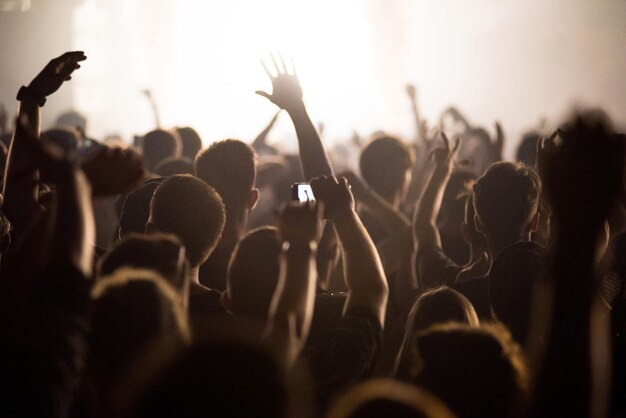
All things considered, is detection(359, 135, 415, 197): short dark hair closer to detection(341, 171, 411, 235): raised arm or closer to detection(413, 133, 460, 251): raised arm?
detection(341, 171, 411, 235): raised arm

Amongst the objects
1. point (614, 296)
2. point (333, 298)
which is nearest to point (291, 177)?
point (333, 298)

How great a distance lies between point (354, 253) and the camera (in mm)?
1977

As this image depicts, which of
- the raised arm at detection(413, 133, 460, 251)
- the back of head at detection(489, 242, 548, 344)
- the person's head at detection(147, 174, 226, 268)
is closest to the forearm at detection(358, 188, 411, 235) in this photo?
the raised arm at detection(413, 133, 460, 251)

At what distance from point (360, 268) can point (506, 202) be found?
46.6 inches

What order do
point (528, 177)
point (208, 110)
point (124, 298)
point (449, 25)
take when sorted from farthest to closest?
point (208, 110) → point (449, 25) → point (528, 177) → point (124, 298)

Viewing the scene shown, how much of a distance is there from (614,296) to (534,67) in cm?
1297

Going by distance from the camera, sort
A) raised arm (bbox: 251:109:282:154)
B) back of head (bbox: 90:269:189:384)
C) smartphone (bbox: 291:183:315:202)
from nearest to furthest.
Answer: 1. back of head (bbox: 90:269:189:384)
2. smartphone (bbox: 291:183:315:202)
3. raised arm (bbox: 251:109:282:154)

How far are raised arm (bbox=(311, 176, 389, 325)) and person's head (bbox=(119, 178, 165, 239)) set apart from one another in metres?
1.10

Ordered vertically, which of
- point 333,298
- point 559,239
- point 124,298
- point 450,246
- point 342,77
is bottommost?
point 450,246

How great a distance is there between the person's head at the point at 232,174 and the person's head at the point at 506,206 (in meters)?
1.09

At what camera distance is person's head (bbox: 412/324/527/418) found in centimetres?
139

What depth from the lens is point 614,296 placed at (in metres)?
2.12

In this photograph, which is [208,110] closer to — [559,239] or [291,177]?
[291,177]

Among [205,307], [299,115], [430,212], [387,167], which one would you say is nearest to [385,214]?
[430,212]
